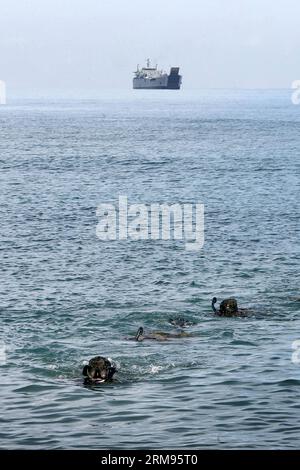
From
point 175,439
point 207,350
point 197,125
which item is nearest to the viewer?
point 175,439

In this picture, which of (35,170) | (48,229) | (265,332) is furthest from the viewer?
(35,170)

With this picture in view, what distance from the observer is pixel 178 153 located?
132 metres

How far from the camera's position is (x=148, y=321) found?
132 ft

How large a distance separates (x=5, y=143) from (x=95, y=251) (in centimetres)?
9400

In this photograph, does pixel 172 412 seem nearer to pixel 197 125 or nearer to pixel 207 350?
pixel 207 350

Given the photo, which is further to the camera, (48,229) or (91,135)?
(91,135)

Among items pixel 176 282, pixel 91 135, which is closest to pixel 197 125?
pixel 91 135

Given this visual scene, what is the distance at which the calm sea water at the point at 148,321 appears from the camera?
2753 cm

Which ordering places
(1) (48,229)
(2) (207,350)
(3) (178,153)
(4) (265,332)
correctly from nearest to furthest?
(2) (207,350) → (4) (265,332) → (1) (48,229) → (3) (178,153)

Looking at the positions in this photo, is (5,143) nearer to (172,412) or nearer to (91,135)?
(91,135)

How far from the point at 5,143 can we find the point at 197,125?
55.7 m

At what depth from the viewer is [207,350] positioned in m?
35.2

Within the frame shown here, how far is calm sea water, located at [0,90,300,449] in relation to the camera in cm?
2753

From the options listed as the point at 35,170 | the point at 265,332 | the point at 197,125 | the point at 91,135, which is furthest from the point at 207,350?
the point at 197,125
